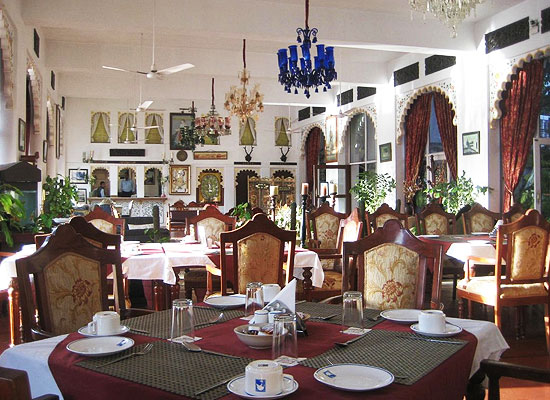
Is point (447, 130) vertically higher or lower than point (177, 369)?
higher

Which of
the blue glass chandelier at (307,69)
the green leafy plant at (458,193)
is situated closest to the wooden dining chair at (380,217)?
the blue glass chandelier at (307,69)

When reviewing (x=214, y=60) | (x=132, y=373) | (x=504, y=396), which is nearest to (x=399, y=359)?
(x=132, y=373)

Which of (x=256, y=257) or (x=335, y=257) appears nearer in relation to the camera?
(x=256, y=257)

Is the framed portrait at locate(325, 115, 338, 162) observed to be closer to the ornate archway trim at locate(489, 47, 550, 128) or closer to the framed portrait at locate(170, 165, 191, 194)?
the framed portrait at locate(170, 165, 191, 194)

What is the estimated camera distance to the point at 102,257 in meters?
2.81

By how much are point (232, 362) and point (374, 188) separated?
A: 1051 centimetres

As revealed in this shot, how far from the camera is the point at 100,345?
1.87 m

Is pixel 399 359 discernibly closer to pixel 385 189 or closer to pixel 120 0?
pixel 120 0

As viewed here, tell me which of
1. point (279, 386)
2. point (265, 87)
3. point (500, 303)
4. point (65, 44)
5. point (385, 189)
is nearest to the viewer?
point (279, 386)

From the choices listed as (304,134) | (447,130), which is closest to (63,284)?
(447,130)

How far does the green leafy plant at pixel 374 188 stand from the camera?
11.8 meters

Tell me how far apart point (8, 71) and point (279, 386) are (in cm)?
714

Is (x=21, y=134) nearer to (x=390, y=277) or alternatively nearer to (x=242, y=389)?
(x=390, y=277)

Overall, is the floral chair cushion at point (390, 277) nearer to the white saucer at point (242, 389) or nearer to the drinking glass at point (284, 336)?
the drinking glass at point (284, 336)
